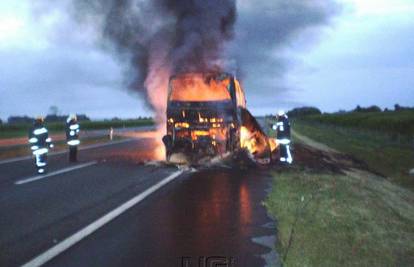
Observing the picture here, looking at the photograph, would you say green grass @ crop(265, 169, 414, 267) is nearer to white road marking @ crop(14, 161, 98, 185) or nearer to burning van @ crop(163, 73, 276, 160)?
burning van @ crop(163, 73, 276, 160)

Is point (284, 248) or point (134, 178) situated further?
point (134, 178)

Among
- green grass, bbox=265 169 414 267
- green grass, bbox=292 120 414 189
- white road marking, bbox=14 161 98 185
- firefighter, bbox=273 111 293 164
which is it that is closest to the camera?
green grass, bbox=265 169 414 267

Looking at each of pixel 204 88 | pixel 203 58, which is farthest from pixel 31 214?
A: pixel 203 58

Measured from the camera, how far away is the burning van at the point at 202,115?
19.0m

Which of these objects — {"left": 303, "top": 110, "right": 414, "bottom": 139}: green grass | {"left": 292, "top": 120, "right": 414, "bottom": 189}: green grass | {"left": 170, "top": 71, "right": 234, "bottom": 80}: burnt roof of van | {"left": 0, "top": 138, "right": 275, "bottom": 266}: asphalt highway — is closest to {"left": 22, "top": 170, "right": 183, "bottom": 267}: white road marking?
{"left": 0, "top": 138, "right": 275, "bottom": 266}: asphalt highway

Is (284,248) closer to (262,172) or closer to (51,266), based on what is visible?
(51,266)

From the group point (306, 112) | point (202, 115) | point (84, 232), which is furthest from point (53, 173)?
point (306, 112)

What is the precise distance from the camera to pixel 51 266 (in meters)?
6.43

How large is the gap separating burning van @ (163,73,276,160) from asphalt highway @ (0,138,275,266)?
272 cm

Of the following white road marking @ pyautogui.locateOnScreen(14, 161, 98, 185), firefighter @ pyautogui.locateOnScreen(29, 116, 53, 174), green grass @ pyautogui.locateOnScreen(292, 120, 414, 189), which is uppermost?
firefighter @ pyautogui.locateOnScreen(29, 116, 53, 174)

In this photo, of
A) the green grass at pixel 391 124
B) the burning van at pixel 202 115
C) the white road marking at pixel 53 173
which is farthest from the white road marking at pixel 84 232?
the green grass at pixel 391 124

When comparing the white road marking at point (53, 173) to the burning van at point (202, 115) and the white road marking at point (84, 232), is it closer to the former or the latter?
the burning van at point (202, 115)

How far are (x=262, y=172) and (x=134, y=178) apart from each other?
4307mm

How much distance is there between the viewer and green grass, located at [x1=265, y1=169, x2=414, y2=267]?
7156 mm
